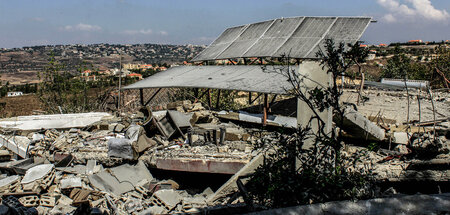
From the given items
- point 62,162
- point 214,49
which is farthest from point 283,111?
point 62,162

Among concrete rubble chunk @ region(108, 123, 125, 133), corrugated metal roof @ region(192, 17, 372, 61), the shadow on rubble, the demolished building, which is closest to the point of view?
the demolished building

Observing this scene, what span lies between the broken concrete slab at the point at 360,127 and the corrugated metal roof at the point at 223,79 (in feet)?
5.12

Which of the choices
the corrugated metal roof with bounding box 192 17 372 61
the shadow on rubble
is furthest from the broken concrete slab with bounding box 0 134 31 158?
the corrugated metal roof with bounding box 192 17 372 61

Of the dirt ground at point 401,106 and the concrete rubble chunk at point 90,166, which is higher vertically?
the dirt ground at point 401,106

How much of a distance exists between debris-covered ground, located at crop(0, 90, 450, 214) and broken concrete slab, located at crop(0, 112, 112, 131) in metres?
0.03

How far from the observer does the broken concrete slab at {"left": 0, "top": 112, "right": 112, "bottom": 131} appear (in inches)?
338

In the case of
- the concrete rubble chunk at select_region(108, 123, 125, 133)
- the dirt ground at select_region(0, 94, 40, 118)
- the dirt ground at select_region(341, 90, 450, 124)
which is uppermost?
the dirt ground at select_region(341, 90, 450, 124)

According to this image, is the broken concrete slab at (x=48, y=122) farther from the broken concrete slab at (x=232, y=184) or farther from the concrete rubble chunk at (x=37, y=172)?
the broken concrete slab at (x=232, y=184)

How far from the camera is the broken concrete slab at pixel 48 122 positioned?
8586mm

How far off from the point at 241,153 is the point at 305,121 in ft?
8.55

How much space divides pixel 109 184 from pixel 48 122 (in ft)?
12.1

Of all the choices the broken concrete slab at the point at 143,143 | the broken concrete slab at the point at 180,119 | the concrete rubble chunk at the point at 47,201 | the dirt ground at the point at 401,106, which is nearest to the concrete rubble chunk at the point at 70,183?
the concrete rubble chunk at the point at 47,201

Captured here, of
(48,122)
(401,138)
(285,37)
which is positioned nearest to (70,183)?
(48,122)

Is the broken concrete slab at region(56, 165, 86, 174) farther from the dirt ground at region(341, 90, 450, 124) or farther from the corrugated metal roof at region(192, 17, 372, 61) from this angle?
the dirt ground at region(341, 90, 450, 124)
